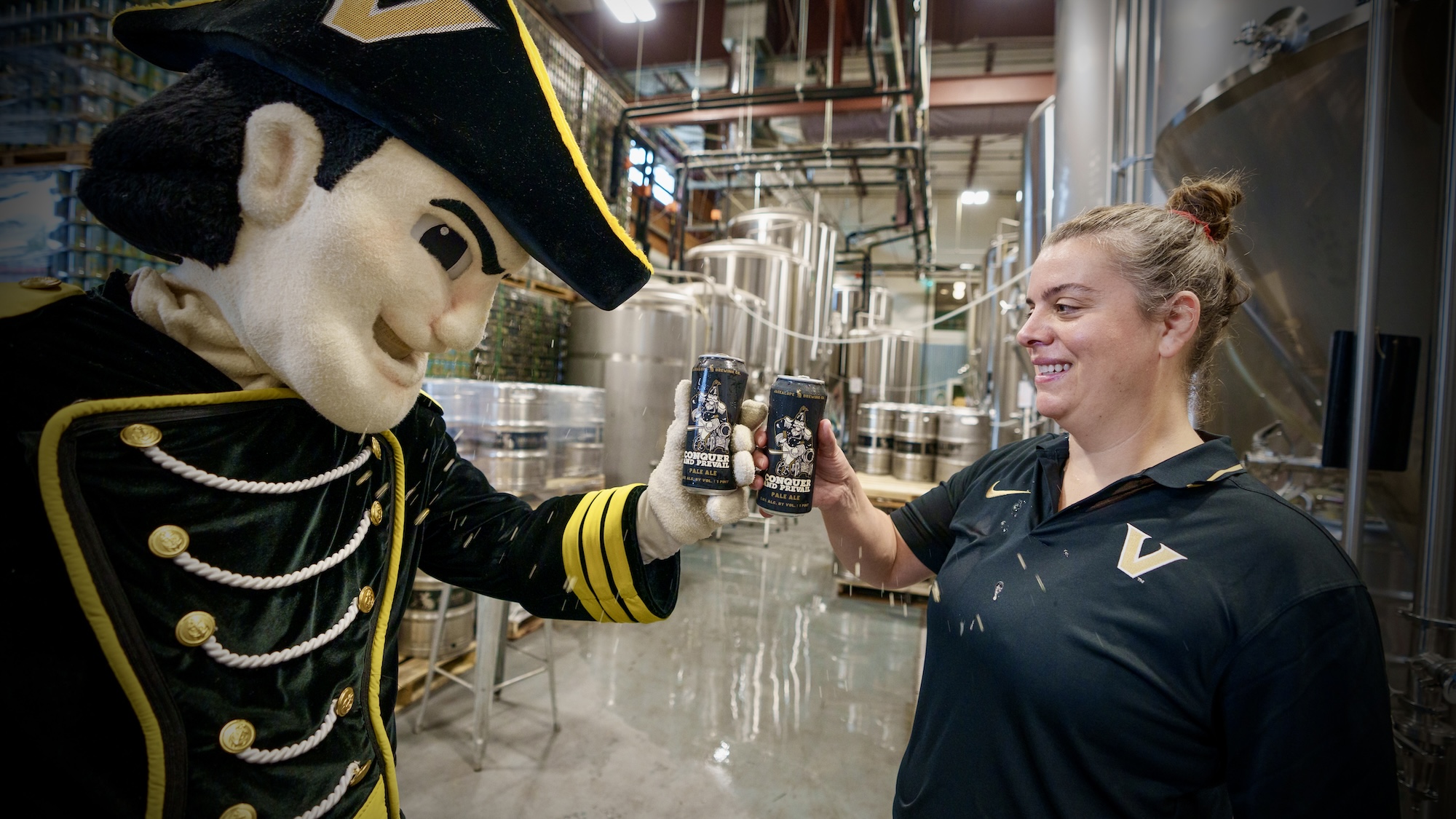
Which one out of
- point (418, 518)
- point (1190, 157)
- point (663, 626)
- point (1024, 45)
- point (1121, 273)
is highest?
point (1024, 45)

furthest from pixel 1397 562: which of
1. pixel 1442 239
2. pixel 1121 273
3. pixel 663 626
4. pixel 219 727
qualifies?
pixel 663 626

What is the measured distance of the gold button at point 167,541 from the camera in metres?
0.69

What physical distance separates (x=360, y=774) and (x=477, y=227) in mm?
759

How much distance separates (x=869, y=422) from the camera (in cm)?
552

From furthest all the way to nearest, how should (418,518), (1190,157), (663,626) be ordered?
(663,626), (1190,157), (418,518)

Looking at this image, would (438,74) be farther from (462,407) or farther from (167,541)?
(462,407)

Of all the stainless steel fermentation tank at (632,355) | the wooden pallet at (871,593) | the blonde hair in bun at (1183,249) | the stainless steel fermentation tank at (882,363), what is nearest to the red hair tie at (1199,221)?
the blonde hair in bun at (1183,249)

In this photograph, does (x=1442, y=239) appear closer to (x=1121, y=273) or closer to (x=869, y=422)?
(x=1121, y=273)

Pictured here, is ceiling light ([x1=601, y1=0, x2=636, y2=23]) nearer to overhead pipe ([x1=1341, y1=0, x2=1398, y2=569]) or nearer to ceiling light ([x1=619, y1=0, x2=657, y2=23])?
ceiling light ([x1=619, y1=0, x2=657, y2=23])

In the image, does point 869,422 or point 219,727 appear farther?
point 869,422

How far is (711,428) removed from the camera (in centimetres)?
109

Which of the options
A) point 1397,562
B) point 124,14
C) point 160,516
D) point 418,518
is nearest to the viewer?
point 160,516

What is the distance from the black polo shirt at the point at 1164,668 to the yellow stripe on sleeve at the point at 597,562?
2.01 feet

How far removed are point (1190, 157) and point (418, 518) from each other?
2.33m
